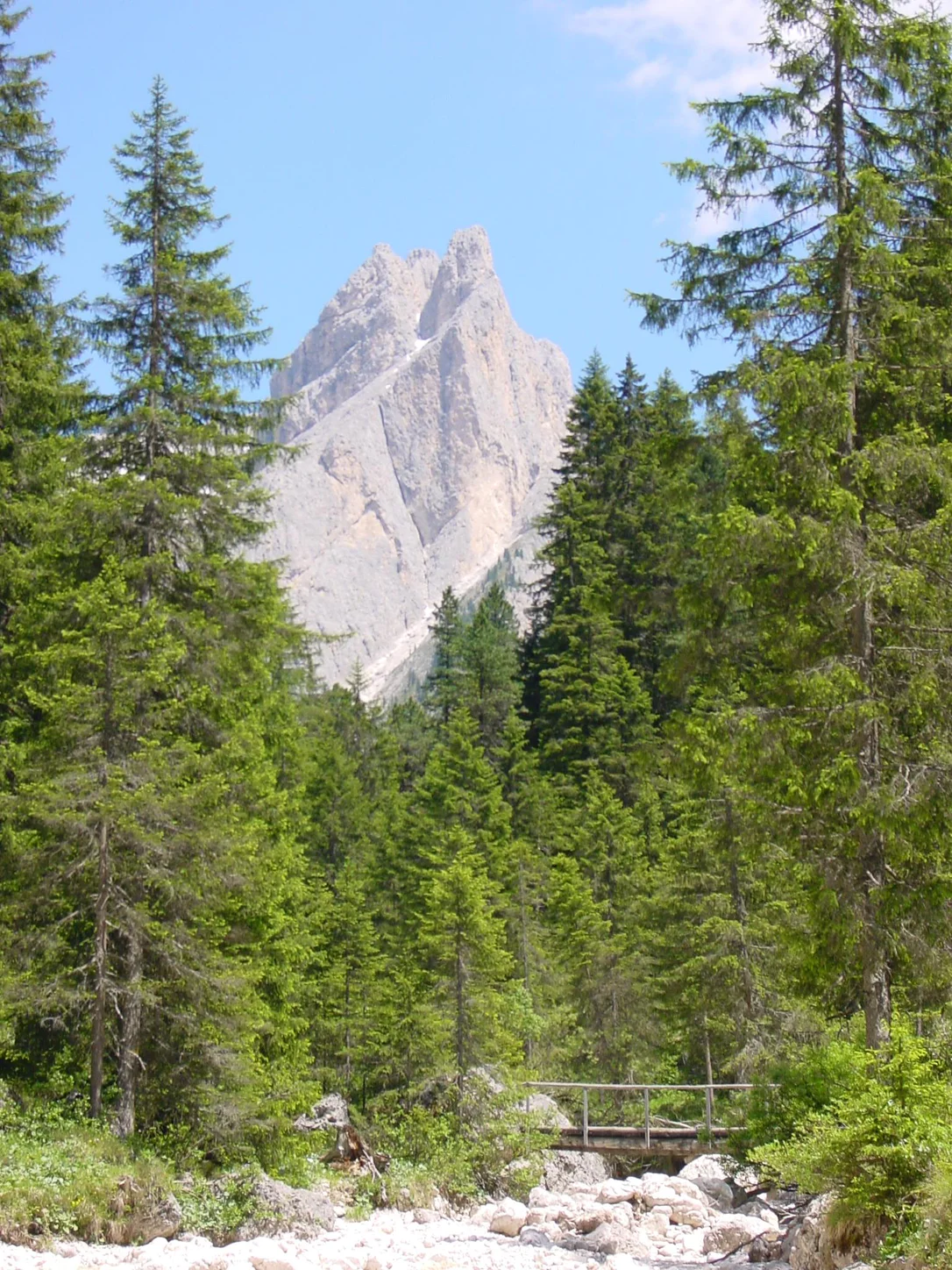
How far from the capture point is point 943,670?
10859 mm

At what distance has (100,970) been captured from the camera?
1333 cm

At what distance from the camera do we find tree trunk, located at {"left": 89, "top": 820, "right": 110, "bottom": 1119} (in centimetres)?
1325

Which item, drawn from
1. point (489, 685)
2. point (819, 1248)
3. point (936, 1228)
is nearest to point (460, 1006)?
point (819, 1248)

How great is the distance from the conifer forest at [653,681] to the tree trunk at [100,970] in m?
0.04

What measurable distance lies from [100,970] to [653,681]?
7.29 m

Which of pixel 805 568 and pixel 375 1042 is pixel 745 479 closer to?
pixel 805 568

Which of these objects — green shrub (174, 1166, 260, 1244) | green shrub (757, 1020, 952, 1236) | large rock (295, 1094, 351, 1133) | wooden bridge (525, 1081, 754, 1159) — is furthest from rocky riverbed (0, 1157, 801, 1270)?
large rock (295, 1094, 351, 1133)

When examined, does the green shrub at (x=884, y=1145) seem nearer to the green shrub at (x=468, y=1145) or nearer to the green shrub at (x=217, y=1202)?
the green shrub at (x=217, y=1202)

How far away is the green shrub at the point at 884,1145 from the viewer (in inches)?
293

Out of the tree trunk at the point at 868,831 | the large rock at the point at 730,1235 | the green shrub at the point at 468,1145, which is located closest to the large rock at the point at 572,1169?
the green shrub at the point at 468,1145

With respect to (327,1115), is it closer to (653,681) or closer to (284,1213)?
(284,1213)

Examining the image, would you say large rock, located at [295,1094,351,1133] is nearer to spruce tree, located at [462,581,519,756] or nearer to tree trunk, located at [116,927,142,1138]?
tree trunk, located at [116,927,142,1138]

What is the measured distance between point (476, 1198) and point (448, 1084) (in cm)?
300

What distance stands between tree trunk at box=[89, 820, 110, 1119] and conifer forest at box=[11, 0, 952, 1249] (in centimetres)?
4
